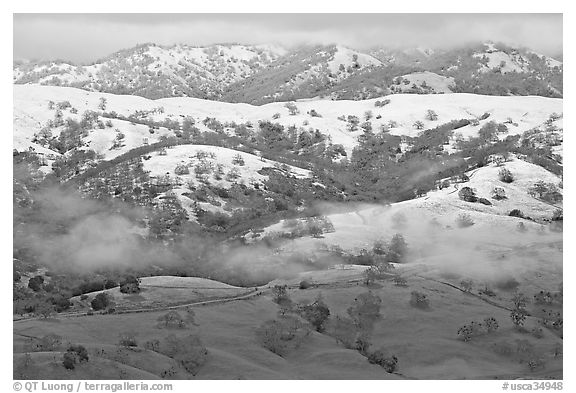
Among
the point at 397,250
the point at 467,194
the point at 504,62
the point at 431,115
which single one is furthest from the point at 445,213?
the point at 504,62

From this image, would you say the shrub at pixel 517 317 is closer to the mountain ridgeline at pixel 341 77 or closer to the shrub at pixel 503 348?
→ the shrub at pixel 503 348

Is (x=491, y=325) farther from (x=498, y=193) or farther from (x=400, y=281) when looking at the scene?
(x=498, y=193)

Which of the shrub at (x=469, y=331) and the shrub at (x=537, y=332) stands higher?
the shrub at (x=469, y=331)

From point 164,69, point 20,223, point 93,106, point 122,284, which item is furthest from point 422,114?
point 164,69

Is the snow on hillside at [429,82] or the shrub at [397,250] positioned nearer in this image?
the shrub at [397,250]

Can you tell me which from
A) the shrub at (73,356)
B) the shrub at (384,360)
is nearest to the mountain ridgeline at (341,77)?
the shrub at (384,360)

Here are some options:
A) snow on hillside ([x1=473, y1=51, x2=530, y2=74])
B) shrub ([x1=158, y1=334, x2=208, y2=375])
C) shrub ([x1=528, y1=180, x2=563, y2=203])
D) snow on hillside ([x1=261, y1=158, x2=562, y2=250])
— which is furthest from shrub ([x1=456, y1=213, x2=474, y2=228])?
snow on hillside ([x1=473, y1=51, x2=530, y2=74])
